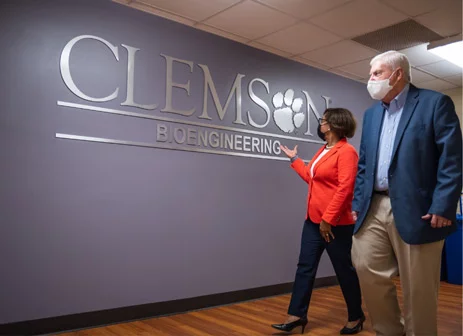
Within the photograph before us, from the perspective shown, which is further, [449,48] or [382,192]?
[449,48]

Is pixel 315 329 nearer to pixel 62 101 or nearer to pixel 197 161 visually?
pixel 197 161

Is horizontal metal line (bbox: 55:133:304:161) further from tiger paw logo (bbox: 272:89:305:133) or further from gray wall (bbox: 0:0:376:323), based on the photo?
tiger paw logo (bbox: 272:89:305:133)

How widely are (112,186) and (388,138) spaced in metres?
2.02

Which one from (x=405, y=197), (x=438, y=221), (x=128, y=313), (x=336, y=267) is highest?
(x=405, y=197)

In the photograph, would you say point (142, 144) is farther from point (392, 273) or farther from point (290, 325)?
point (392, 273)

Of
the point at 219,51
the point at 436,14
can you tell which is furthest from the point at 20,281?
the point at 436,14

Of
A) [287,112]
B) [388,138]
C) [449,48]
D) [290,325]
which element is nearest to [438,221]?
[388,138]

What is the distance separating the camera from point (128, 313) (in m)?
3.11

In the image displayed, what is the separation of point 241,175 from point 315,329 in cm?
160

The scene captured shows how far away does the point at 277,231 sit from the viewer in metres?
4.23

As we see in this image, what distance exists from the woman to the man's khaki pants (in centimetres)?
50

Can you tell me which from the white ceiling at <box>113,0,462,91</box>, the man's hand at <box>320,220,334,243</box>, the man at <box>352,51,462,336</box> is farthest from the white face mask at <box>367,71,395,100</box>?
the white ceiling at <box>113,0,462,91</box>

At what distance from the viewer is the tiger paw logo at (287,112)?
4.37 metres

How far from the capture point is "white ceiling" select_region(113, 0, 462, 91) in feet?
11.0
